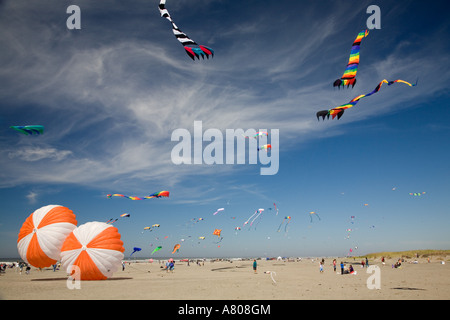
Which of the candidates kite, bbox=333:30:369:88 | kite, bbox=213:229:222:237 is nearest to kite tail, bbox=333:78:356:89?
kite, bbox=333:30:369:88

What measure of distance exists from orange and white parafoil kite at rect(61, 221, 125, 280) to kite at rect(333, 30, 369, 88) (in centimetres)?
1500

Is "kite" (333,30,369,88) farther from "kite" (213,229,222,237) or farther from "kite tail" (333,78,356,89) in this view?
"kite" (213,229,222,237)

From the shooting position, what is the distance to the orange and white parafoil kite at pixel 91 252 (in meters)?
16.4

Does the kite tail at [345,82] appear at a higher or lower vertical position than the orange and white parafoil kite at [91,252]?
higher

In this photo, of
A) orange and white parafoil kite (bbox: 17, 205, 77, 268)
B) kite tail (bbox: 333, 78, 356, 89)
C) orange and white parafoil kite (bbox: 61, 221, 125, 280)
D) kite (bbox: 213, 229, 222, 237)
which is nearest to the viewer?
kite tail (bbox: 333, 78, 356, 89)

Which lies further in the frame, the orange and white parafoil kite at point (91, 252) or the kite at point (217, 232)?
the kite at point (217, 232)

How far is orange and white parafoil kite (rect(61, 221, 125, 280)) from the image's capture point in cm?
1636

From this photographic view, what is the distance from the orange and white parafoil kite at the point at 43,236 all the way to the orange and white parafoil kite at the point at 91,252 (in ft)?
3.85

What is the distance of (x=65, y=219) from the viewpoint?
61.9ft

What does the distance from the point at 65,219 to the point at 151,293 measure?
8879 mm

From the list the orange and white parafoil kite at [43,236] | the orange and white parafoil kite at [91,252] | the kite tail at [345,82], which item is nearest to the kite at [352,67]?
the kite tail at [345,82]

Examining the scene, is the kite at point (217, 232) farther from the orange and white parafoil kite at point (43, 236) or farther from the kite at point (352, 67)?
the kite at point (352, 67)
